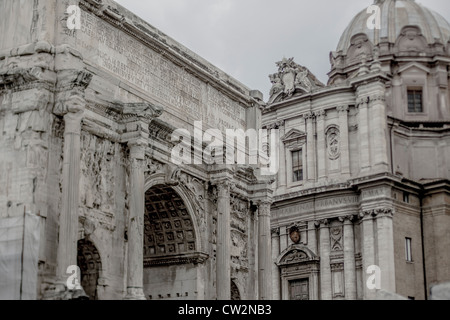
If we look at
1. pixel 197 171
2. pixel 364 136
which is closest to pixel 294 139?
pixel 364 136

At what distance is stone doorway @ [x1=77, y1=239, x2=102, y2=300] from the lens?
26.0 metres

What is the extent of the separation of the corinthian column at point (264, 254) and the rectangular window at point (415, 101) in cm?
1987

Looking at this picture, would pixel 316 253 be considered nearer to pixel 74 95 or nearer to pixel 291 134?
pixel 291 134

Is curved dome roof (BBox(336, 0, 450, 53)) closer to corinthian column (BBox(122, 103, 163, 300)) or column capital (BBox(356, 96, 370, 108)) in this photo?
column capital (BBox(356, 96, 370, 108))

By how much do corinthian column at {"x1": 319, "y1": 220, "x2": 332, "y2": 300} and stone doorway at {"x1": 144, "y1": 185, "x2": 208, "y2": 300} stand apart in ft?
49.2

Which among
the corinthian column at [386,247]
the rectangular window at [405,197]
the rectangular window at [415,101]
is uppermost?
the rectangular window at [415,101]

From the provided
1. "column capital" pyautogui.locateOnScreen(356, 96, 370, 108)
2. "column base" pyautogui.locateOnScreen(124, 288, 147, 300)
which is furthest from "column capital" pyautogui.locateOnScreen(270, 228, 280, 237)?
"column base" pyautogui.locateOnScreen(124, 288, 147, 300)

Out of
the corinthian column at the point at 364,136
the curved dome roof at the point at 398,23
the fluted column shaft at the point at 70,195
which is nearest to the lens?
the fluted column shaft at the point at 70,195

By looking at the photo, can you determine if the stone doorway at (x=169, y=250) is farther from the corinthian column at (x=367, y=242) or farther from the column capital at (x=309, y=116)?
the column capital at (x=309, y=116)

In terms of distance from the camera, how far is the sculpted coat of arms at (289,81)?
49.8 meters

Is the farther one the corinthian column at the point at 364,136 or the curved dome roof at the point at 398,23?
the curved dome roof at the point at 398,23

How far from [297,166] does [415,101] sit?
8.70 m

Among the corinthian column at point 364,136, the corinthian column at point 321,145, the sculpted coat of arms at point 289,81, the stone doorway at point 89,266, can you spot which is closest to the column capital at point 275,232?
the corinthian column at point 321,145

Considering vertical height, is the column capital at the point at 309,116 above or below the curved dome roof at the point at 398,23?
below
